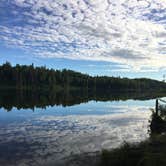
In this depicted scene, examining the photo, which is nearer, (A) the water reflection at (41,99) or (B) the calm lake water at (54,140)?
(B) the calm lake water at (54,140)

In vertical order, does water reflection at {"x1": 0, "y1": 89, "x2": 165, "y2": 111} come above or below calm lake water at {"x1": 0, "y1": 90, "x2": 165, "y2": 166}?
below

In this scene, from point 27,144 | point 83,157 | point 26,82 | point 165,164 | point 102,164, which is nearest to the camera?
point 165,164

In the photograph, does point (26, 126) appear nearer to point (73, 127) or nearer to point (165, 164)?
→ point (73, 127)

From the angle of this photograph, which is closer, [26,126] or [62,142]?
[62,142]

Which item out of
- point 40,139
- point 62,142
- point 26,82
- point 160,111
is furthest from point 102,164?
point 26,82

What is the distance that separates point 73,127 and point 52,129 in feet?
7.29

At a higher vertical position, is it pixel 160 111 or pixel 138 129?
pixel 160 111

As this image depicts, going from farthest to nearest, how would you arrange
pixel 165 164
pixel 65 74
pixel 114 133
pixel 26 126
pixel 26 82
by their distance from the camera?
pixel 65 74
pixel 26 82
pixel 26 126
pixel 114 133
pixel 165 164

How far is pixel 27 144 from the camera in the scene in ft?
62.5

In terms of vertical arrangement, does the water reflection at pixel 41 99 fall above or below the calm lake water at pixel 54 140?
below

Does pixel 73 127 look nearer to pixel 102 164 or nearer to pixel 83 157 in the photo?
pixel 83 157

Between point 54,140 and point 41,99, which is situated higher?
point 54,140

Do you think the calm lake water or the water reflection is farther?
the water reflection

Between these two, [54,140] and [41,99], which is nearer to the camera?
[54,140]
